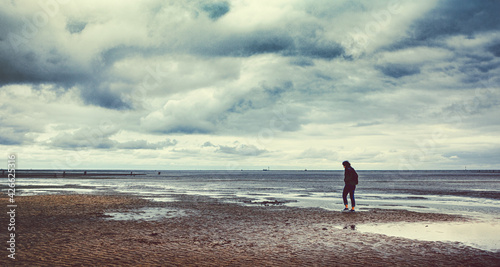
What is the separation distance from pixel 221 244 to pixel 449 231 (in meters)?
9.20

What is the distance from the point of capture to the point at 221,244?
1116cm

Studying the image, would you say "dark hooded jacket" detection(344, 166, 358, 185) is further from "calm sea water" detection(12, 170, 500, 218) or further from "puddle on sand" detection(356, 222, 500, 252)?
"puddle on sand" detection(356, 222, 500, 252)

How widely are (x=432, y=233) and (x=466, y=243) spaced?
191 cm

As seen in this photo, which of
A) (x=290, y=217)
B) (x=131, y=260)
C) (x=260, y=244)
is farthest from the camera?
(x=290, y=217)

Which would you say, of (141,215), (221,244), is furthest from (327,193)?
(221,244)

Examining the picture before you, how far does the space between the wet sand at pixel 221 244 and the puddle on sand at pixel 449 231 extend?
30.2 inches

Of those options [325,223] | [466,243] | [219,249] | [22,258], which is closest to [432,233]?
[466,243]

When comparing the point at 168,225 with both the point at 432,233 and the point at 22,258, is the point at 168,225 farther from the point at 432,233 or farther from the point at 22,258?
the point at 432,233

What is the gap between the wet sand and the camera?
356 inches

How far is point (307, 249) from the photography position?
10.5 meters

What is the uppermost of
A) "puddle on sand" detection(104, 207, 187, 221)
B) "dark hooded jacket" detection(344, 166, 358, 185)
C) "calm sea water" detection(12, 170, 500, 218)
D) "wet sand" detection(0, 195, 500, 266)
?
"dark hooded jacket" detection(344, 166, 358, 185)

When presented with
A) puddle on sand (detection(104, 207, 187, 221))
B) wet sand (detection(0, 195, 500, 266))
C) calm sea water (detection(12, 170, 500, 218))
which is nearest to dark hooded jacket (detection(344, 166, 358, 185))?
calm sea water (detection(12, 170, 500, 218))

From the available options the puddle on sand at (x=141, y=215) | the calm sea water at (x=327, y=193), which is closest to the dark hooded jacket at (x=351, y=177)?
the calm sea water at (x=327, y=193)

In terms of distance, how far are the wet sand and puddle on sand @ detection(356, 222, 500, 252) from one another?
0.77 meters
